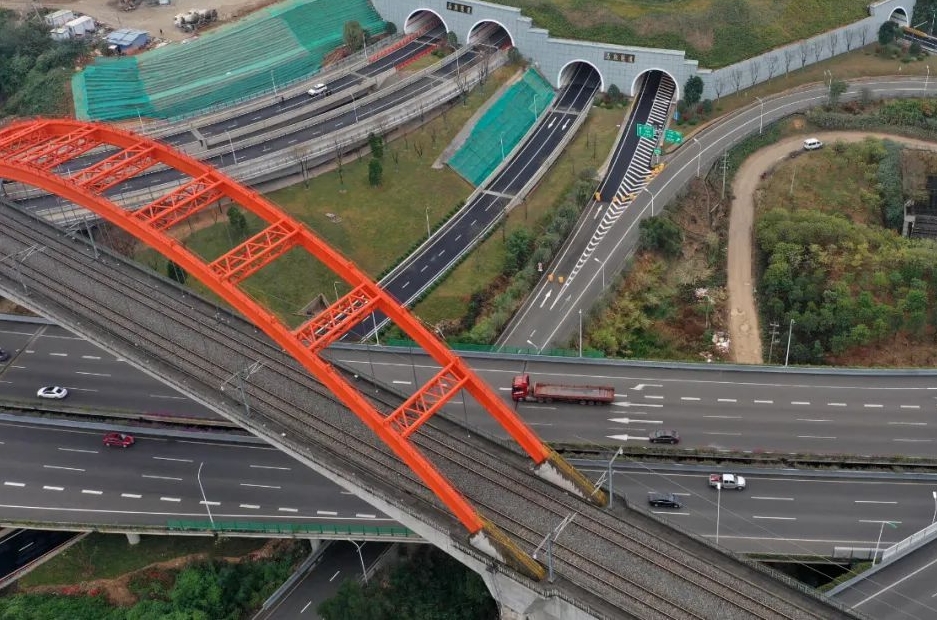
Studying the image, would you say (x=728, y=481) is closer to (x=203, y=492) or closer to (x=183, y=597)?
(x=203, y=492)

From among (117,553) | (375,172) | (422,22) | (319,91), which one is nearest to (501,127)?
(375,172)

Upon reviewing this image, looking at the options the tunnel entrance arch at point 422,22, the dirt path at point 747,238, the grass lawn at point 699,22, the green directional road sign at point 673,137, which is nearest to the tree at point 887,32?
the grass lawn at point 699,22

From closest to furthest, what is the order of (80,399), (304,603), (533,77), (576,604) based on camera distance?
(576,604) → (304,603) → (80,399) → (533,77)

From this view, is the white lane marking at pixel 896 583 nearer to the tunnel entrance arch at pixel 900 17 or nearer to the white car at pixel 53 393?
the white car at pixel 53 393

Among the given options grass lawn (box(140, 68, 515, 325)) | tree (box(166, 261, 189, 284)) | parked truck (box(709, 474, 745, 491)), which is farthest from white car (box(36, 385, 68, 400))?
parked truck (box(709, 474, 745, 491))

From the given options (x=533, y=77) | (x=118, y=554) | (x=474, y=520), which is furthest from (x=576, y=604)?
(x=533, y=77)

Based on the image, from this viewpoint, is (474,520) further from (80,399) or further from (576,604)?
(80,399)
